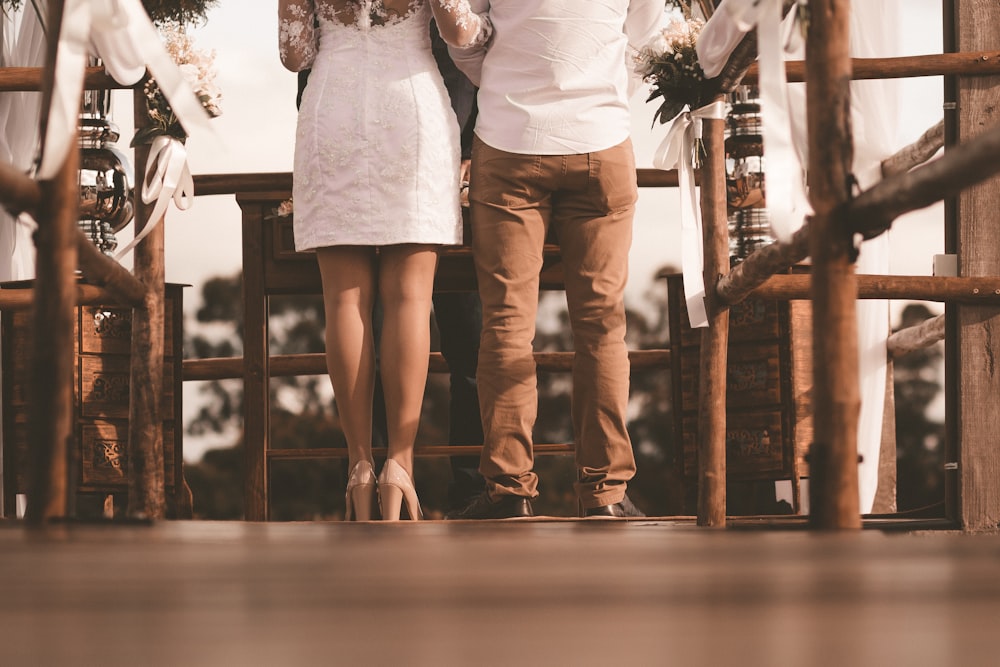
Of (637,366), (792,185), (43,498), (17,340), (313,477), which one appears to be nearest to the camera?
(43,498)

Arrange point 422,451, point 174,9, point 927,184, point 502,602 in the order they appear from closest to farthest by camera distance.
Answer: point 502,602
point 927,184
point 422,451
point 174,9

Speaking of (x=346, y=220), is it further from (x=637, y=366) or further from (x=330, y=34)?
Answer: (x=637, y=366)

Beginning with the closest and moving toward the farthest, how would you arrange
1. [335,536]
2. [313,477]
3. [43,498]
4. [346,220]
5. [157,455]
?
[335,536] → [43,498] → [157,455] → [346,220] → [313,477]

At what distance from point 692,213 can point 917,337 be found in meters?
1.36

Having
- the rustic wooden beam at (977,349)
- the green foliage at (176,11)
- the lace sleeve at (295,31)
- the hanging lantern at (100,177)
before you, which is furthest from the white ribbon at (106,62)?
the green foliage at (176,11)

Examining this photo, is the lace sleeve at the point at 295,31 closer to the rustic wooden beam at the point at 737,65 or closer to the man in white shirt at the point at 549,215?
the man in white shirt at the point at 549,215

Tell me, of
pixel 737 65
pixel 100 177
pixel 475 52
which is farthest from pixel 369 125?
pixel 100 177

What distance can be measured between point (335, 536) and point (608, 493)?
1486mm

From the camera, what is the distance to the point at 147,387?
7.00 feet

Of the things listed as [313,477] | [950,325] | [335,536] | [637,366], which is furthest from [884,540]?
[313,477]

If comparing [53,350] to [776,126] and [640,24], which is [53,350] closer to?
[776,126]

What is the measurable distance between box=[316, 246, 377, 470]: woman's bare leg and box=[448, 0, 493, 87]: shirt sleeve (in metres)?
0.43

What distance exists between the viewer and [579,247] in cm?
241

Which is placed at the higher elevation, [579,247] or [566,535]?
[579,247]
